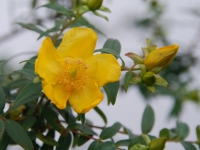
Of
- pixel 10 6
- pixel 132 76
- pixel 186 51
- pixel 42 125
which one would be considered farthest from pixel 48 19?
pixel 132 76

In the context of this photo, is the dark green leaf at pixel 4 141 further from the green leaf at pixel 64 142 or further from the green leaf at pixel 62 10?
the green leaf at pixel 62 10

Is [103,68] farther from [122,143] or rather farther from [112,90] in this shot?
[122,143]

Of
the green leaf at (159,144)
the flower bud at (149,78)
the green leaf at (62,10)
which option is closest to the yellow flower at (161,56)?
the flower bud at (149,78)

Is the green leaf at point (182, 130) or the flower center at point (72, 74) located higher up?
the flower center at point (72, 74)

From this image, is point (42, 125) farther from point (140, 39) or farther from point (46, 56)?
point (140, 39)

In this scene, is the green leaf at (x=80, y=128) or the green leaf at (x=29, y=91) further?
the green leaf at (x=80, y=128)

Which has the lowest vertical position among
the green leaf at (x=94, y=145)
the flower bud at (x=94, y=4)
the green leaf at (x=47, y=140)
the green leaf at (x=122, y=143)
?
the green leaf at (x=47, y=140)

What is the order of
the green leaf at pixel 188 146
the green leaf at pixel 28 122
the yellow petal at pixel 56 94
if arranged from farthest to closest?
the green leaf at pixel 188 146 → the green leaf at pixel 28 122 → the yellow petal at pixel 56 94

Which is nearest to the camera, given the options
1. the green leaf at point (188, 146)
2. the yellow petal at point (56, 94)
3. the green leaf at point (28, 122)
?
the yellow petal at point (56, 94)
